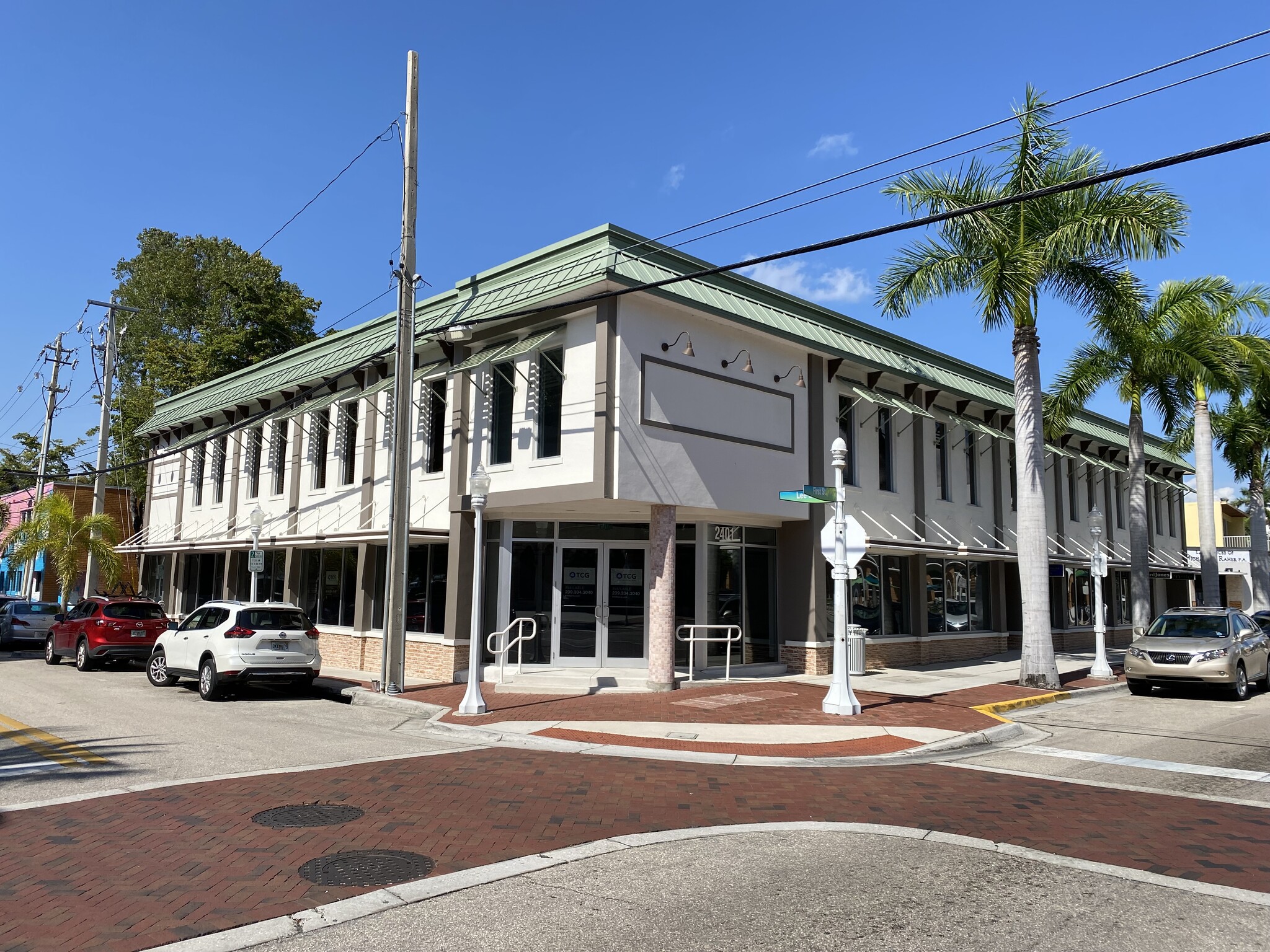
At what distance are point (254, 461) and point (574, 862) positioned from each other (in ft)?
76.5

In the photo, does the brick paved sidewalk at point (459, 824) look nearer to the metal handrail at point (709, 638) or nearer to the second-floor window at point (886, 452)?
the metal handrail at point (709, 638)

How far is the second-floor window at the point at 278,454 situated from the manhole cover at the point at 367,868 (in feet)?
67.6

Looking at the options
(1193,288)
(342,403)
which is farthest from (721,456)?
(1193,288)

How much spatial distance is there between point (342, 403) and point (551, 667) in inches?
→ 372

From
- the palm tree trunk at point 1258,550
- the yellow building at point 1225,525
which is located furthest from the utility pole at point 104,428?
the yellow building at point 1225,525

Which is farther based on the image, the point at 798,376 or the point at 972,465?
the point at 972,465

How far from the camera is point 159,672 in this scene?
1762 cm

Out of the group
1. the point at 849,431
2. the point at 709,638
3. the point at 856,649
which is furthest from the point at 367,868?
the point at 849,431

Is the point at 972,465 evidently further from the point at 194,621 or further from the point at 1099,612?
the point at 194,621

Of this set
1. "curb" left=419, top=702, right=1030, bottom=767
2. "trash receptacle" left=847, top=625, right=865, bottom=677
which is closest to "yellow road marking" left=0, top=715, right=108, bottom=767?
"curb" left=419, top=702, right=1030, bottom=767

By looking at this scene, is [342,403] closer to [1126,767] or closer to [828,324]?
[828,324]

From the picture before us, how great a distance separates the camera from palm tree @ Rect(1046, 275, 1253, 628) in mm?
24391

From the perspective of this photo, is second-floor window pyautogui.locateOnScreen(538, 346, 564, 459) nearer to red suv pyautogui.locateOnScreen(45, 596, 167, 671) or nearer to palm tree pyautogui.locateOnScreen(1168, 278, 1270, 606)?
red suv pyautogui.locateOnScreen(45, 596, 167, 671)

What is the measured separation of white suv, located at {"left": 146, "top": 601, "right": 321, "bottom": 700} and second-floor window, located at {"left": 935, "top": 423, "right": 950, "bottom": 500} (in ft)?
52.8
